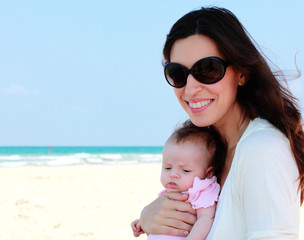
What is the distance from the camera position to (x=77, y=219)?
730 cm

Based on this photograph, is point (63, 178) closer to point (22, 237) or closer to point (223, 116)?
point (22, 237)

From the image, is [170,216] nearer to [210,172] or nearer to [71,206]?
[210,172]

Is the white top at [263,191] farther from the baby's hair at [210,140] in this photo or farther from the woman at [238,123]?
the baby's hair at [210,140]

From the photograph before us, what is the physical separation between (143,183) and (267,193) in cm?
1044

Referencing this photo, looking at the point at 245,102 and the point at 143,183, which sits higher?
the point at 245,102

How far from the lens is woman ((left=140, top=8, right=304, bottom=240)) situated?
5.34 ft

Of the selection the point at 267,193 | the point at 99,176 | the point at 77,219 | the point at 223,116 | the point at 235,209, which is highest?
the point at 223,116

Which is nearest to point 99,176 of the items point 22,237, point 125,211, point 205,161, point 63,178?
point 63,178

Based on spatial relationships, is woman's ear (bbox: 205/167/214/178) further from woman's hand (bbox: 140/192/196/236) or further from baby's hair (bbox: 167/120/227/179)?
woman's hand (bbox: 140/192/196/236)

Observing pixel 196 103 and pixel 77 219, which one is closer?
pixel 196 103

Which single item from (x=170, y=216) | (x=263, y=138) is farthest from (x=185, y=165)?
(x=263, y=138)

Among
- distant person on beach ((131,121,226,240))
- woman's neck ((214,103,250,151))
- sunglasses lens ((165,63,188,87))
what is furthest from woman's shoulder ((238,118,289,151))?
distant person on beach ((131,121,226,240))

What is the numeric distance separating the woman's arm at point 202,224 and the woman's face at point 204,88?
0.55m

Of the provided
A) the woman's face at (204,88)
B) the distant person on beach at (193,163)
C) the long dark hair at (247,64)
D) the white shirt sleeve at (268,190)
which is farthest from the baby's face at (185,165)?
the white shirt sleeve at (268,190)
